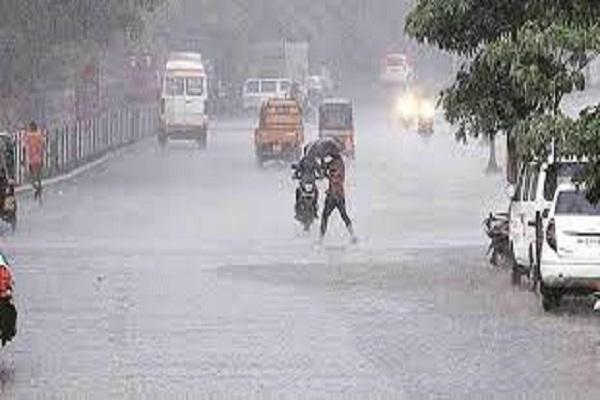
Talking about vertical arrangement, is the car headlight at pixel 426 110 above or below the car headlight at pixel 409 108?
above

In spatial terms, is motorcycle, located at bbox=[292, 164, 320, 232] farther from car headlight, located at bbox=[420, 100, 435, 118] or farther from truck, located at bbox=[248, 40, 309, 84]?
truck, located at bbox=[248, 40, 309, 84]

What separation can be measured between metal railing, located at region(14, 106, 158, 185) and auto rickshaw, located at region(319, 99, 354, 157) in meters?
7.81

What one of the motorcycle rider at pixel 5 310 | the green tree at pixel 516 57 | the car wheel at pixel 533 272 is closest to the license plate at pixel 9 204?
the green tree at pixel 516 57

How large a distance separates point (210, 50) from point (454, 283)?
90.3 meters

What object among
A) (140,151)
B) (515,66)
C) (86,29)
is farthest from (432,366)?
(140,151)

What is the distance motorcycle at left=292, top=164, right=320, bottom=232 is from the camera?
37438 millimetres

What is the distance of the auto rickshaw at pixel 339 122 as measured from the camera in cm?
6981

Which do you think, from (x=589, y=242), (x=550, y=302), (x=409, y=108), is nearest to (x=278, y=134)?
(x=409, y=108)

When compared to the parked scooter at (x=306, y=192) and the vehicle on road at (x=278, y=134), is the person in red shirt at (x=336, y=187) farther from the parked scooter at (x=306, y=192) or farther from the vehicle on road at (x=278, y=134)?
the vehicle on road at (x=278, y=134)

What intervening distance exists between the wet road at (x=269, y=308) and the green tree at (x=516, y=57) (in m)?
2.00

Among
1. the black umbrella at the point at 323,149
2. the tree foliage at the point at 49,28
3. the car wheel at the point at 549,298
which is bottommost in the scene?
the car wheel at the point at 549,298

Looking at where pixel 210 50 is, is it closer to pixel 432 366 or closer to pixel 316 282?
pixel 316 282

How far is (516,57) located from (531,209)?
14.2 feet

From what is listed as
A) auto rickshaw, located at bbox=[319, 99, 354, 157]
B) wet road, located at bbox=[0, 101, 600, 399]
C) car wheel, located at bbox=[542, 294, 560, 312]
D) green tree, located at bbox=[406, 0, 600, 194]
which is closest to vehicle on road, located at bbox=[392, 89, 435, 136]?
auto rickshaw, located at bbox=[319, 99, 354, 157]
